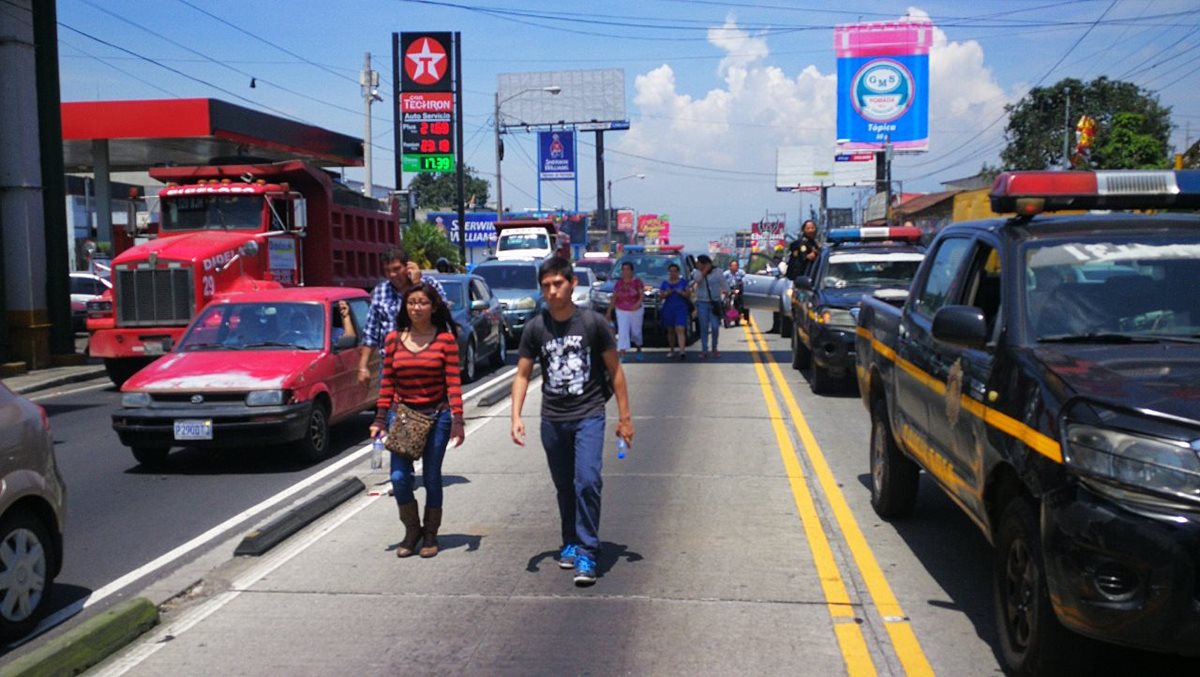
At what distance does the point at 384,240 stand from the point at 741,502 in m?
14.8

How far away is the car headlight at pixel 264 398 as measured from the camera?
33.6 feet

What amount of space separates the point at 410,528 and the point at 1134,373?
437cm

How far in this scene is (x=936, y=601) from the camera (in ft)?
20.8

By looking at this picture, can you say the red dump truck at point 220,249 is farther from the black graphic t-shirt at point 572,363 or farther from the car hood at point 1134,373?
the car hood at point 1134,373

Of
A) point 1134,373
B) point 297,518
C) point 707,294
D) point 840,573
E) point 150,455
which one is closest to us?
point 1134,373

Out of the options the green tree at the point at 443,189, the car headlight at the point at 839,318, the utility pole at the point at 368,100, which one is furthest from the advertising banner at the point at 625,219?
the car headlight at the point at 839,318

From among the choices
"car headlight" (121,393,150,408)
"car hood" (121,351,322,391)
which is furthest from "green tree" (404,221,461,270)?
"car headlight" (121,393,150,408)

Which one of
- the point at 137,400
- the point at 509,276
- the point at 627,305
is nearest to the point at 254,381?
the point at 137,400

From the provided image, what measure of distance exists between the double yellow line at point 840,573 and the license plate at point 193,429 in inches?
195

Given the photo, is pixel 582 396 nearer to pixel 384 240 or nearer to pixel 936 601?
pixel 936 601

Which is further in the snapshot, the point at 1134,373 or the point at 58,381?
the point at 58,381

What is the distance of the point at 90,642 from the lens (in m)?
5.45

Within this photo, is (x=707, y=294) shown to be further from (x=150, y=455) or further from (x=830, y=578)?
(x=830, y=578)

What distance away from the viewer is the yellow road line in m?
5.46
